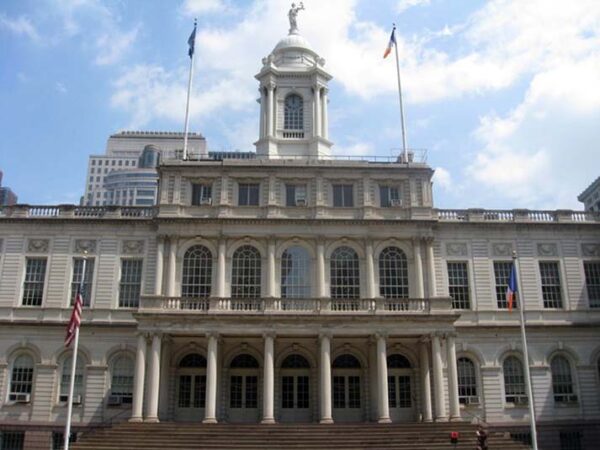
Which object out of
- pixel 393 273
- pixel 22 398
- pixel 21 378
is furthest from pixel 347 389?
pixel 21 378

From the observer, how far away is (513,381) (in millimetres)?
34438

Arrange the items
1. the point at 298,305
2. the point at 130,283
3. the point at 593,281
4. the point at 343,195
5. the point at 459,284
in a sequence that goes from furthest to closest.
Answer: the point at 593,281 → the point at 343,195 → the point at 459,284 → the point at 130,283 → the point at 298,305

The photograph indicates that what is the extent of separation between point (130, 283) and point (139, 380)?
6.19 metres

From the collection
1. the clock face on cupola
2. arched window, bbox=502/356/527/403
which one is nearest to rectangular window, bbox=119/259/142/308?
the clock face on cupola

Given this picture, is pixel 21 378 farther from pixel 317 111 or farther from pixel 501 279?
pixel 501 279

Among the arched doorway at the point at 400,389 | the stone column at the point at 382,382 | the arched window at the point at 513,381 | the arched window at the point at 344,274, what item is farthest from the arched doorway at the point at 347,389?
the arched window at the point at 513,381

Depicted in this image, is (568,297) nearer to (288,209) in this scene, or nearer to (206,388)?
(288,209)

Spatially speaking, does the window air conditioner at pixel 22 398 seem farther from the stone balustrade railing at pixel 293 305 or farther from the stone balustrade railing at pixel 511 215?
the stone balustrade railing at pixel 511 215

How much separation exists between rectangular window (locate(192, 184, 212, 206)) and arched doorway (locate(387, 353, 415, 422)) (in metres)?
13.2

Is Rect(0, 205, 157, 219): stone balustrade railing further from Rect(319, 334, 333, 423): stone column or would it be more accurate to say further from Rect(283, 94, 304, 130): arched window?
Rect(319, 334, 333, 423): stone column

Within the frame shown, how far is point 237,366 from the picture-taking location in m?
34.2

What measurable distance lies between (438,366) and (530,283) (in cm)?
855

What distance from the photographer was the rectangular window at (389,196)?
36094mm

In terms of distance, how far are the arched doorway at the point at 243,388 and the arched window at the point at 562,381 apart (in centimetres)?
1596
